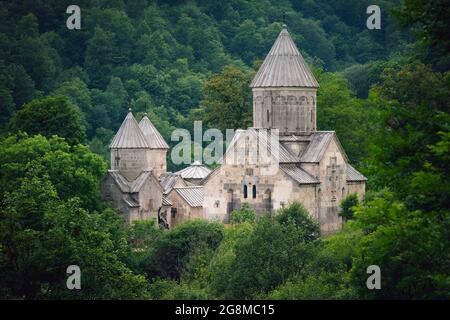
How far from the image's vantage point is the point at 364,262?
127 feet

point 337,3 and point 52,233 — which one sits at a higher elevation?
point 337,3

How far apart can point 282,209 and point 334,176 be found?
23.1ft

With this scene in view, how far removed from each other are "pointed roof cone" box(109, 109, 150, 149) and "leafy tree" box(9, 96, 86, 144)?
2.01 meters

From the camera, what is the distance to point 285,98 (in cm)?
6322


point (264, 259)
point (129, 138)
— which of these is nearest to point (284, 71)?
point (129, 138)

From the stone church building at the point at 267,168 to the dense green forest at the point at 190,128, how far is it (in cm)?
133

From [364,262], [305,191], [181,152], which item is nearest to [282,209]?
[305,191]

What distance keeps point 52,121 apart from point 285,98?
32.3ft

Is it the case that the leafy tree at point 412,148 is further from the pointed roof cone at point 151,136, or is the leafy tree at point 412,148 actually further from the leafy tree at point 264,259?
the pointed roof cone at point 151,136

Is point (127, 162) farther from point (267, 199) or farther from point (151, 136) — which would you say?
point (267, 199)

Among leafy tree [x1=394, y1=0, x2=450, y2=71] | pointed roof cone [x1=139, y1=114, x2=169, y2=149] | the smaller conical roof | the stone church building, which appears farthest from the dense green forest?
pointed roof cone [x1=139, y1=114, x2=169, y2=149]
